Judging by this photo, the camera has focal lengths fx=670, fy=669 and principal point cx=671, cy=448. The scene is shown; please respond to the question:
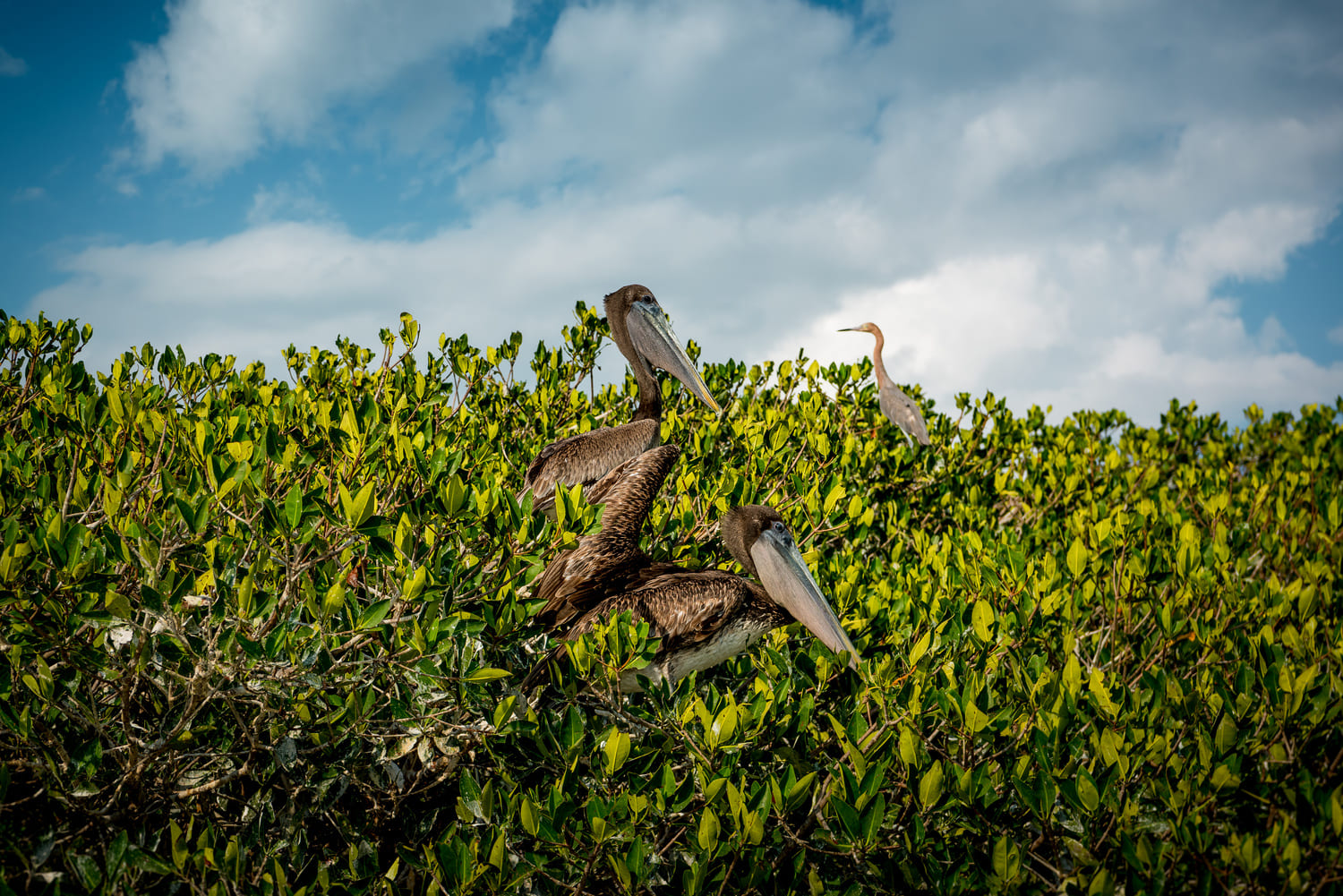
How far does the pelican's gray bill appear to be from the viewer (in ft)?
22.9

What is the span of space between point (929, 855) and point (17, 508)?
392 cm

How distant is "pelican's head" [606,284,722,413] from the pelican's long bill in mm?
2793

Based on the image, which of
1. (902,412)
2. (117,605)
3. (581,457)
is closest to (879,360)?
(902,412)

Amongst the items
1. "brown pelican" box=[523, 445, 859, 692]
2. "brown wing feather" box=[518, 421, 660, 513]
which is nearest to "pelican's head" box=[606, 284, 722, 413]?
"brown wing feather" box=[518, 421, 660, 513]

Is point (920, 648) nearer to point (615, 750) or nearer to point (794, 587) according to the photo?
point (794, 587)

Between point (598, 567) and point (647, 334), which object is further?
point (647, 334)

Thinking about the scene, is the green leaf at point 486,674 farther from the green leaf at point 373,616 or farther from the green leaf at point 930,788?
the green leaf at point 930,788

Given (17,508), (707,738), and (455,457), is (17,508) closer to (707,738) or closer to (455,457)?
(455,457)

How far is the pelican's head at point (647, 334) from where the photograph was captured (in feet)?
23.0

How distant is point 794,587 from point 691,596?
609 mm

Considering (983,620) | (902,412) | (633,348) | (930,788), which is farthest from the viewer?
(902,412)

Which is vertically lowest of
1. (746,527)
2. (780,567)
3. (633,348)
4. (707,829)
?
(707,829)

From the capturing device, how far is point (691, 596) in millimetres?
Result: 3732

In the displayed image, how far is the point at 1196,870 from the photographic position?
7.75ft
